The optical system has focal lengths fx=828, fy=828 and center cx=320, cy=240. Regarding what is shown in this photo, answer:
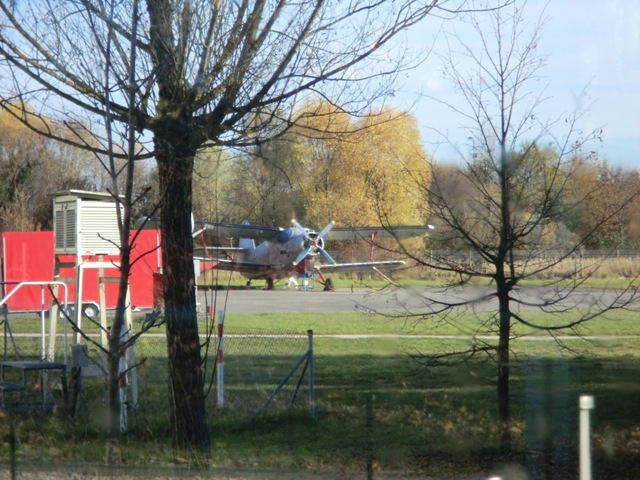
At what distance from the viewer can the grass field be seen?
7977 mm

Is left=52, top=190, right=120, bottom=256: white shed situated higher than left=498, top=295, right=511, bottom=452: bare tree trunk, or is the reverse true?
left=52, top=190, right=120, bottom=256: white shed

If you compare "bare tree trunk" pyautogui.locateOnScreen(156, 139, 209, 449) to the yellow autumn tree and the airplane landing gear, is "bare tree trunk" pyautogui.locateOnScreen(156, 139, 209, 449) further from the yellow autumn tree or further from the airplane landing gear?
the airplane landing gear

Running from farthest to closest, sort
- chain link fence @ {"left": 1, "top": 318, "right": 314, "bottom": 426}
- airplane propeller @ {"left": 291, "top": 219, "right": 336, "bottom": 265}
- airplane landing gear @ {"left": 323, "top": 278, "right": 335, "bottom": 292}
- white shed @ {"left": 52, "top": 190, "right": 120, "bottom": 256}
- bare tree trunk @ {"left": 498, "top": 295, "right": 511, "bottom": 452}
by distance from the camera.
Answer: airplane propeller @ {"left": 291, "top": 219, "right": 336, "bottom": 265}, airplane landing gear @ {"left": 323, "top": 278, "right": 335, "bottom": 292}, white shed @ {"left": 52, "top": 190, "right": 120, "bottom": 256}, chain link fence @ {"left": 1, "top": 318, "right": 314, "bottom": 426}, bare tree trunk @ {"left": 498, "top": 295, "right": 511, "bottom": 452}

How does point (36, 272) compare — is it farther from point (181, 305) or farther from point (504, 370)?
point (504, 370)

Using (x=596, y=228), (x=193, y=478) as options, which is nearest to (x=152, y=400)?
(x=193, y=478)

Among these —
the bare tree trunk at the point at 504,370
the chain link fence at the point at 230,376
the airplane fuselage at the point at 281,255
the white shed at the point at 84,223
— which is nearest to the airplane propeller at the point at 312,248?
the airplane fuselage at the point at 281,255

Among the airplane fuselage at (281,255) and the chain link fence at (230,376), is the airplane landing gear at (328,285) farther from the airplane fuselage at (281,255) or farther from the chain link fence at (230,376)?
the chain link fence at (230,376)

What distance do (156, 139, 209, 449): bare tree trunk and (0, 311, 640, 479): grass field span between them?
0.43m

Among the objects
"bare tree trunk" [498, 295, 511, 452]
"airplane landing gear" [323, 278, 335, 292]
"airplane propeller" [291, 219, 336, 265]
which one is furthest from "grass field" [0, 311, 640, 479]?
"airplane propeller" [291, 219, 336, 265]

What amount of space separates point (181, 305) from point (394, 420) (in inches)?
147

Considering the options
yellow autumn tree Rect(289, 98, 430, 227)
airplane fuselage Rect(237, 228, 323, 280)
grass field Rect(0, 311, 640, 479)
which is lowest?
grass field Rect(0, 311, 640, 479)

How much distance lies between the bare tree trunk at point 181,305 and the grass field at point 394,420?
16.9 inches

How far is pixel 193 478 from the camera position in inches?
286

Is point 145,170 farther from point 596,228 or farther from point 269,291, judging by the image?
point 269,291
